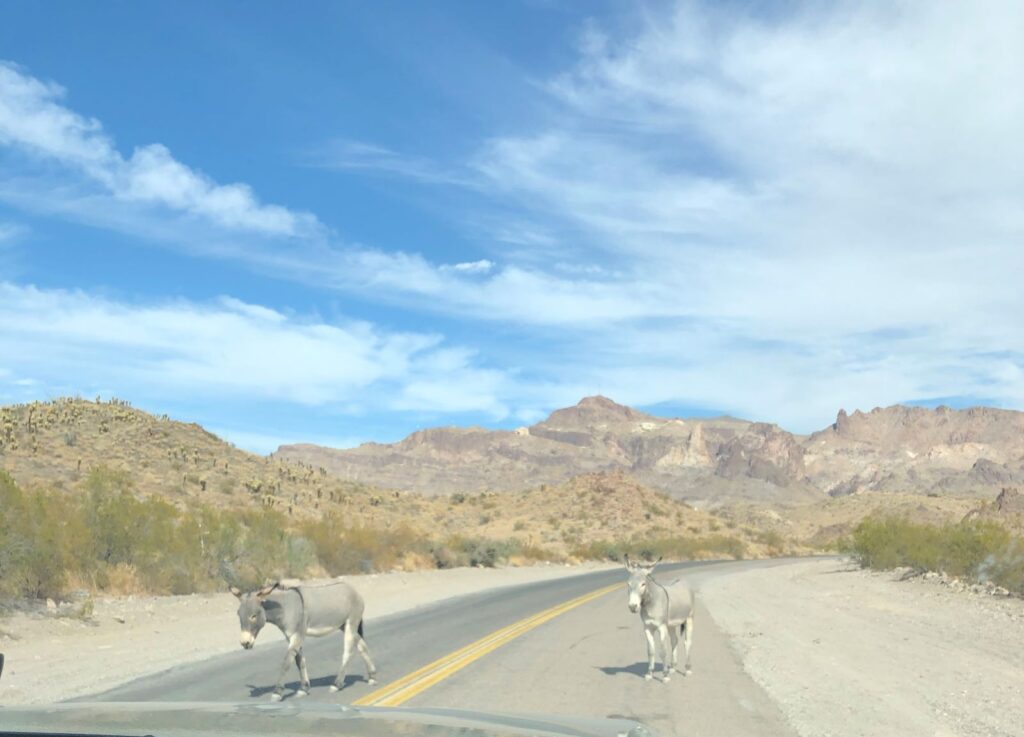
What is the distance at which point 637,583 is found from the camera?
1233cm

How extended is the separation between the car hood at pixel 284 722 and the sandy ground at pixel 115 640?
7958mm

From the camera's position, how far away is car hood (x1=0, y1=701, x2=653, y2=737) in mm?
3827

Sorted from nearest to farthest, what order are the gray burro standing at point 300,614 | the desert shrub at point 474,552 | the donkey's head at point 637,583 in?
the gray burro standing at point 300,614 < the donkey's head at point 637,583 < the desert shrub at point 474,552

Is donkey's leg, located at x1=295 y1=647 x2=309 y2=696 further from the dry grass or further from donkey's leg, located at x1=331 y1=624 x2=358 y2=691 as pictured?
the dry grass

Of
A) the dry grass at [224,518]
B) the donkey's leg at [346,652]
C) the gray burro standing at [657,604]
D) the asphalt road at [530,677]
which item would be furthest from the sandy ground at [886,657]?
the dry grass at [224,518]

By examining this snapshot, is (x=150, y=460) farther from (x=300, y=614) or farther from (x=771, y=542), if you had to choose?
(x=771, y=542)

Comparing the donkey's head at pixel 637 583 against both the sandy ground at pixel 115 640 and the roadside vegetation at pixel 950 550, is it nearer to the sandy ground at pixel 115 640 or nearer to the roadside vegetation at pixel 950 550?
the sandy ground at pixel 115 640

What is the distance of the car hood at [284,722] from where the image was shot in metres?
3.83

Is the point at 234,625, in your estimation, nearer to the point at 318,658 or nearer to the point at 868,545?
the point at 318,658

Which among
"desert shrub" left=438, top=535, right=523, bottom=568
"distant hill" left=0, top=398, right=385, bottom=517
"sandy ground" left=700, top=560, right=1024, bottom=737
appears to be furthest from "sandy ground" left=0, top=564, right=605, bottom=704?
"distant hill" left=0, top=398, right=385, bottom=517

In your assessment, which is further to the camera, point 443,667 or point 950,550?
point 950,550

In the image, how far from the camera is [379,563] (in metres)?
40.1

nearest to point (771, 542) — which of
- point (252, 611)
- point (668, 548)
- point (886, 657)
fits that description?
point (668, 548)

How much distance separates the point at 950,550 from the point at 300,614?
2784cm
